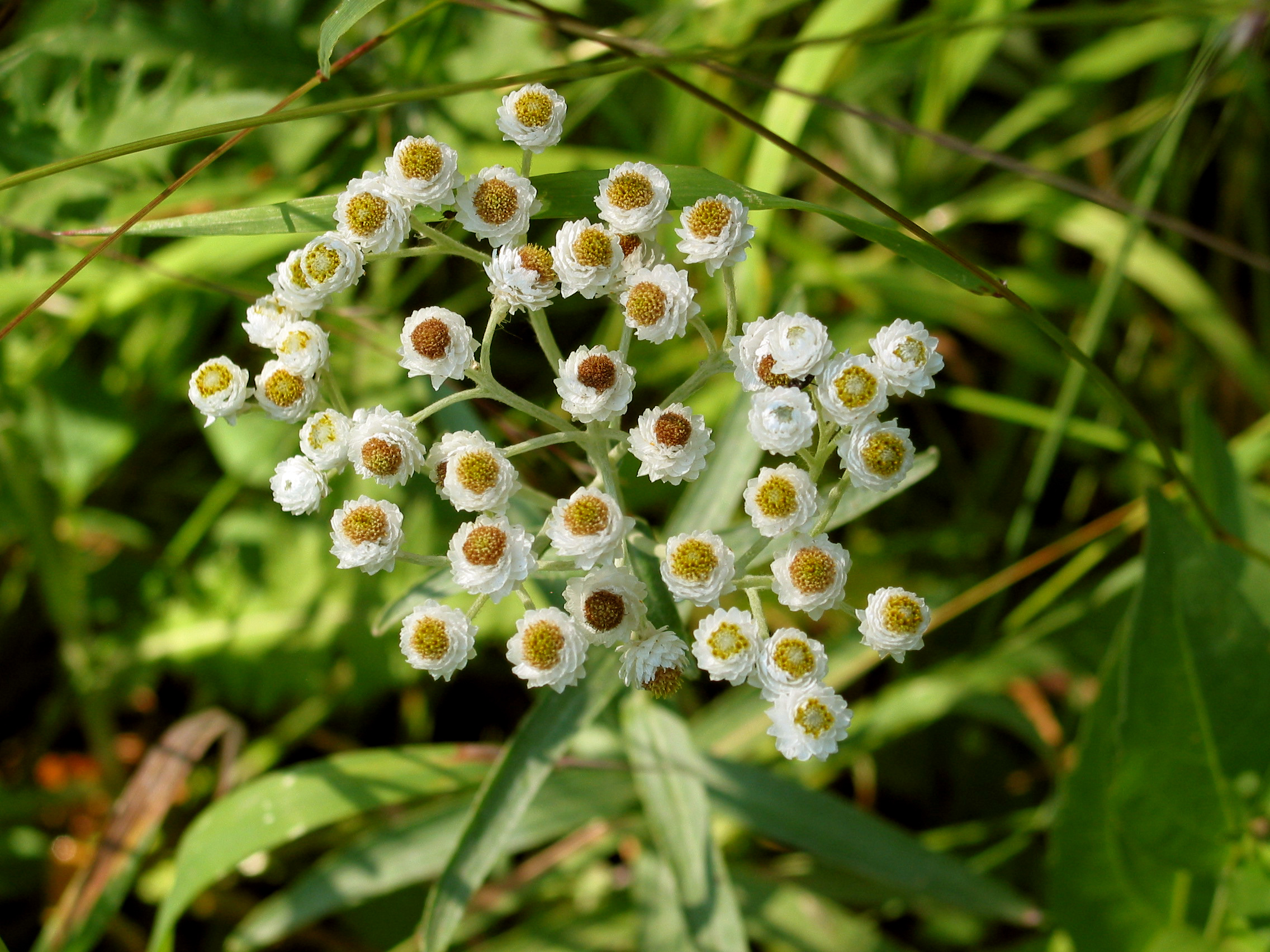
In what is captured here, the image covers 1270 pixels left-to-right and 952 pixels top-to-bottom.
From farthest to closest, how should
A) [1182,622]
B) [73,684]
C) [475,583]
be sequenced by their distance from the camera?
[73,684] → [1182,622] → [475,583]

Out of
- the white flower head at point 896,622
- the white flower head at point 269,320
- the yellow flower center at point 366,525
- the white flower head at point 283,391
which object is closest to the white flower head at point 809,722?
the white flower head at point 896,622

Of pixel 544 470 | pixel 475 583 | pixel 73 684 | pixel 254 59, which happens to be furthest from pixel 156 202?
pixel 73 684

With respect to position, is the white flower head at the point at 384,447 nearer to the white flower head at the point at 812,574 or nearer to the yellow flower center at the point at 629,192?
the yellow flower center at the point at 629,192

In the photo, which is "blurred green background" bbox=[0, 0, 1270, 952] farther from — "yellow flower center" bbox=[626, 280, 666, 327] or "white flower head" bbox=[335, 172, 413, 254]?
"yellow flower center" bbox=[626, 280, 666, 327]

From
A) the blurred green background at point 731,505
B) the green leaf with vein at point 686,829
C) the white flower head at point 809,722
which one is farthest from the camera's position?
the blurred green background at point 731,505

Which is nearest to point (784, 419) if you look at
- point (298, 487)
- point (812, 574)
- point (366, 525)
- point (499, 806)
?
point (812, 574)

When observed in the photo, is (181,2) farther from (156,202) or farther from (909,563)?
(909,563)

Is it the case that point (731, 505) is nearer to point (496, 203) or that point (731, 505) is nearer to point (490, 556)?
point (490, 556)
